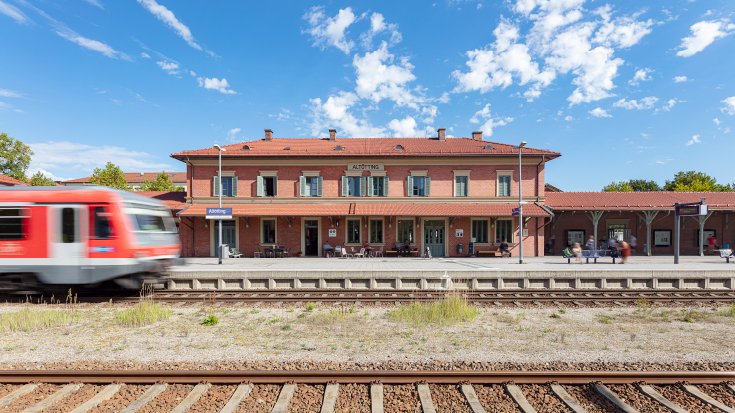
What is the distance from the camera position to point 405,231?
2127 centimetres

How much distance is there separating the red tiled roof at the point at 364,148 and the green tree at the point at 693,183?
36.8 meters

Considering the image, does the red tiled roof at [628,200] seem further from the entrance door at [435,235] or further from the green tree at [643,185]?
the green tree at [643,185]

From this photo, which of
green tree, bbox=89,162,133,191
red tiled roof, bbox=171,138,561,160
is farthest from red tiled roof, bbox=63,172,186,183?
red tiled roof, bbox=171,138,561,160

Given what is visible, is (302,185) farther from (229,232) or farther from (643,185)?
(643,185)

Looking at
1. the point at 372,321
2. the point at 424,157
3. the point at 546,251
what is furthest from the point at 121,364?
the point at 546,251

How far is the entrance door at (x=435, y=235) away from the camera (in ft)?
69.6

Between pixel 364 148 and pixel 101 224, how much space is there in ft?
56.5

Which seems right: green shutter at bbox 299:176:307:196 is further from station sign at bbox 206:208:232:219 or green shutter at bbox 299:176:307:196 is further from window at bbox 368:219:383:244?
station sign at bbox 206:208:232:219

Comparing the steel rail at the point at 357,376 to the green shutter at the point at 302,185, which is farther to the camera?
the green shutter at the point at 302,185

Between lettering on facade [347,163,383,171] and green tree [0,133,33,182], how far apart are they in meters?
42.0

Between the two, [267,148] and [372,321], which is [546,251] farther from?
[267,148]

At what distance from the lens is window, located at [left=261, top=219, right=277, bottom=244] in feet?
69.6

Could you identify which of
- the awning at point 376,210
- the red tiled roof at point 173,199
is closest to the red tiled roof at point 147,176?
the red tiled roof at point 173,199

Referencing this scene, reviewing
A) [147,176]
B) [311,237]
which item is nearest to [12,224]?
[311,237]
